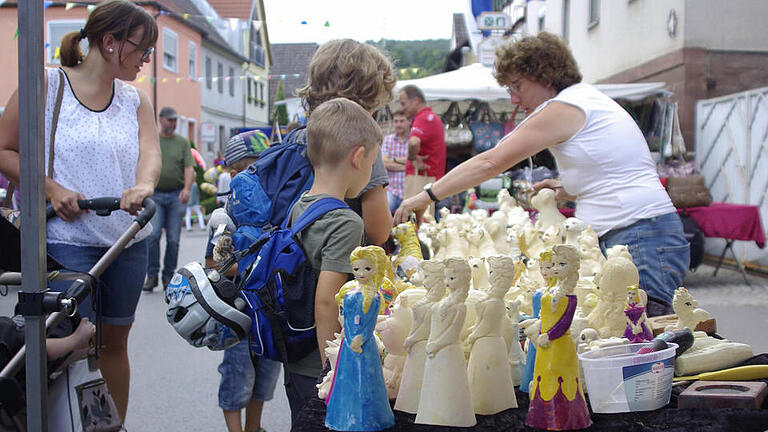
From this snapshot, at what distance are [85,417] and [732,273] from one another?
7.46 m

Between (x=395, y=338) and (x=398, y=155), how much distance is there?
5436mm

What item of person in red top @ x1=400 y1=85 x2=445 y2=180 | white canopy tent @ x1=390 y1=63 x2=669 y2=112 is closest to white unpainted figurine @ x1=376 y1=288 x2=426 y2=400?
person in red top @ x1=400 y1=85 x2=445 y2=180

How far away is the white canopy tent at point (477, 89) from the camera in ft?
26.5

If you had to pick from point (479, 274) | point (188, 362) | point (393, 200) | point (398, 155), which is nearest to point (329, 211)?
point (479, 274)

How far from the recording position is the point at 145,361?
191 inches

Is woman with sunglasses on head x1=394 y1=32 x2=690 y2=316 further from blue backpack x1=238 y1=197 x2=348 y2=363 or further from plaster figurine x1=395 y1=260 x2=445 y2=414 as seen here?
plaster figurine x1=395 y1=260 x2=445 y2=414

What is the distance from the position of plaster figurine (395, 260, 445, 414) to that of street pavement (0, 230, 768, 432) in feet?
5.39

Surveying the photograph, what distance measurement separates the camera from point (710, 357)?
1.61 meters

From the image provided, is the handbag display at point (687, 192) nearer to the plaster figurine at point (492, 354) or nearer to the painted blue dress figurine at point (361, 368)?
the plaster figurine at point (492, 354)

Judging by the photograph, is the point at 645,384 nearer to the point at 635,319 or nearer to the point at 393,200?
the point at 635,319

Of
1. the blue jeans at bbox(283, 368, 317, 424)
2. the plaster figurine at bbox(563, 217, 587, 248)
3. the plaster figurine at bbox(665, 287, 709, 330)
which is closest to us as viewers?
the plaster figurine at bbox(665, 287, 709, 330)

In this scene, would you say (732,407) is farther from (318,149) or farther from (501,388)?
(318,149)

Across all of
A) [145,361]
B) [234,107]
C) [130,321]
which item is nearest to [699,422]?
[130,321]

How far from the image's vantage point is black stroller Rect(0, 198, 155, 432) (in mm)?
2082
